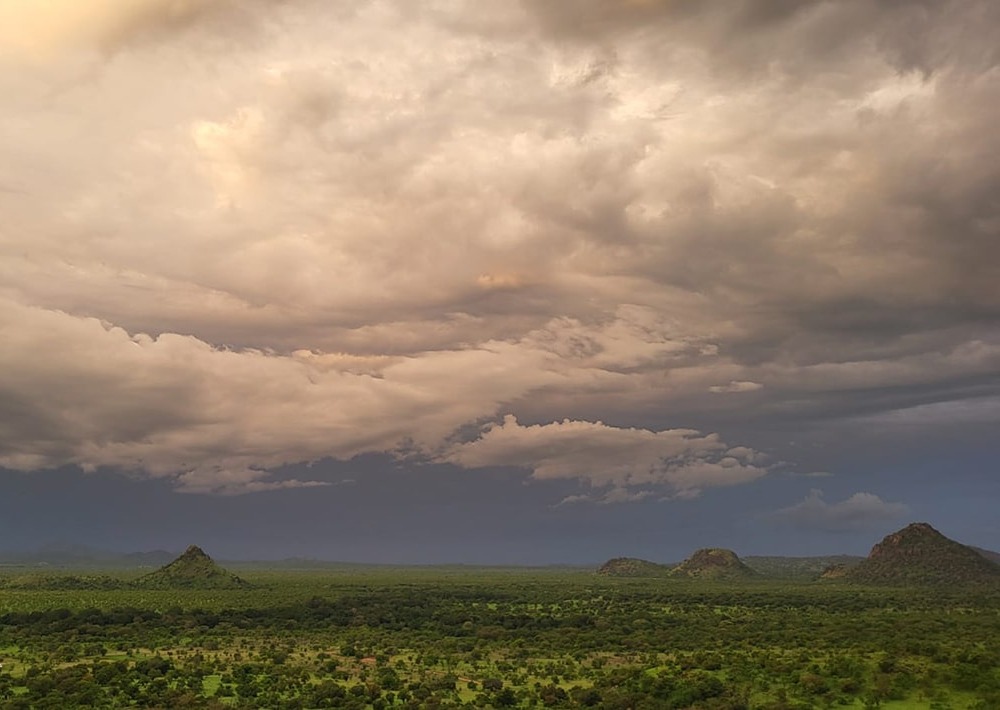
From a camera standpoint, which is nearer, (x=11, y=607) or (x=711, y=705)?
(x=711, y=705)

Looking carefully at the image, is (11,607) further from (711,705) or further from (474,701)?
(711,705)

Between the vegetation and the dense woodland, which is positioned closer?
the vegetation

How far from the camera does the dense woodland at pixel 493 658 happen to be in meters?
87.6

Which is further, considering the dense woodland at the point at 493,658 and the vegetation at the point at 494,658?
the dense woodland at the point at 493,658

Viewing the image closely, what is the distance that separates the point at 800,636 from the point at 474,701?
189 ft

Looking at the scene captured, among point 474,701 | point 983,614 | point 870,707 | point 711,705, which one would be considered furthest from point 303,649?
point 983,614

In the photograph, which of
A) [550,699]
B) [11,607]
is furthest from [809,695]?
[11,607]

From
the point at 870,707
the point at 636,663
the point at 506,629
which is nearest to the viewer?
the point at 870,707

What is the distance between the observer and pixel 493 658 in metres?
120

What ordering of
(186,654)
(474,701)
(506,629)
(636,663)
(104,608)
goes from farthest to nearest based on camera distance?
(104,608) < (506,629) < (186,654) < (636,663) < (474,701)

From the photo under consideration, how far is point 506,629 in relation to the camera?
154 metres

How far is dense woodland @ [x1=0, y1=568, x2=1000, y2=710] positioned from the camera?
87.6 metres

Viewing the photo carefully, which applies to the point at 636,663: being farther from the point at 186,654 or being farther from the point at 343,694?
the point at 186,654

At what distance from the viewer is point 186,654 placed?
12219cm
